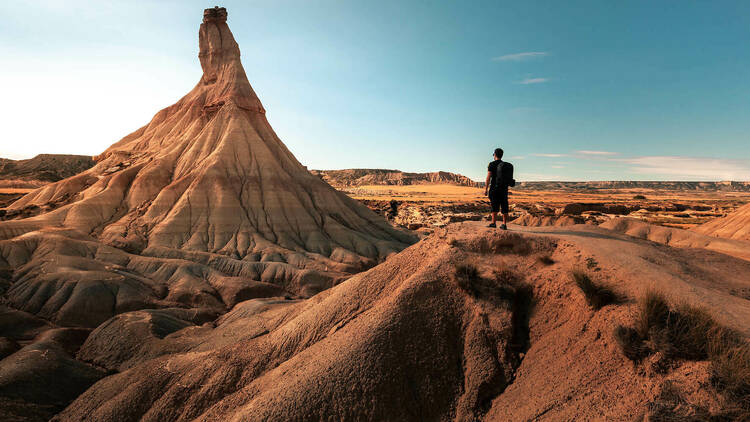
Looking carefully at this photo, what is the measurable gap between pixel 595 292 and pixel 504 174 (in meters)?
3.67

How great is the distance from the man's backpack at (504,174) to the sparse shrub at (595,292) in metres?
3.25

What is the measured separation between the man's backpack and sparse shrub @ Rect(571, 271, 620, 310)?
3246 mm

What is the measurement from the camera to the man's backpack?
855 cm

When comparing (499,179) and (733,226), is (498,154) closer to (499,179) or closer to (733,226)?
(499,179)

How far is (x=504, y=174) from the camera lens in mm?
8562

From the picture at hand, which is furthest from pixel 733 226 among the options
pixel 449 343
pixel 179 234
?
pixel 179 234

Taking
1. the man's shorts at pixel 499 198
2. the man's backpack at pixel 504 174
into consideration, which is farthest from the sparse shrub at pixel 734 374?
the man's backpack at pixel 504 174

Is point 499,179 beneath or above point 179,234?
above

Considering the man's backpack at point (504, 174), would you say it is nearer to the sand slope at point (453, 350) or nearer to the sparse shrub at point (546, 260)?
the sand slope at point (453, 350)

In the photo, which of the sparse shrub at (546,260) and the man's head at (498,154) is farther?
the man's head at (498,154)

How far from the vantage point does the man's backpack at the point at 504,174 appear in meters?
8.55

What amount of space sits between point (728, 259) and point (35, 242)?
37185 millimetres

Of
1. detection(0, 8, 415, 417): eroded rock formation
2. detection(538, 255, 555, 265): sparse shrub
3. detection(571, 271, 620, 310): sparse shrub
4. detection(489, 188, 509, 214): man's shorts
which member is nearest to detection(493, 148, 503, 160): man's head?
detection(489, 188, 509, 214): man's shorts

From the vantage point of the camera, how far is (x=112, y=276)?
21.8m
